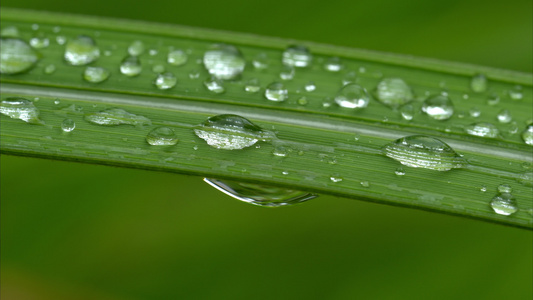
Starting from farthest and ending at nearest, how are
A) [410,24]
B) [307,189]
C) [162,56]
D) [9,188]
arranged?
[410,24] → [9,188] → [162,56] → [307,189]

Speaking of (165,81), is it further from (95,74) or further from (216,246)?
(216,246)

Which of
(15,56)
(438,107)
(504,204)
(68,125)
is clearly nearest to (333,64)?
(438,107)

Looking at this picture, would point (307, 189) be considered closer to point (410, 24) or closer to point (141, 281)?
point (141, 281)

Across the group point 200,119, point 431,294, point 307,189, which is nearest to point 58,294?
point 200,119

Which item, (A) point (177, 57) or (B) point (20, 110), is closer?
(B) point (20, 110)

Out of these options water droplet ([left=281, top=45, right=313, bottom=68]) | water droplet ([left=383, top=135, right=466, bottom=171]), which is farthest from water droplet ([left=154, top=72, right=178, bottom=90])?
water droplet ([left=383, top=135, right=466, bottom=171])
